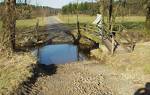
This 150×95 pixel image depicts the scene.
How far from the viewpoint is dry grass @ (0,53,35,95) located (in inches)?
489

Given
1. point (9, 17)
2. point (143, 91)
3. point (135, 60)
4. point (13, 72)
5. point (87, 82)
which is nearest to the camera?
point (13, 72)

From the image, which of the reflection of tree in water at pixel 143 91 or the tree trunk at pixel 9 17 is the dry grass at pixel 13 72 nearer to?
the tree trunk at pixel 9 17

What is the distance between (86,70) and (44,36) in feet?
69.3

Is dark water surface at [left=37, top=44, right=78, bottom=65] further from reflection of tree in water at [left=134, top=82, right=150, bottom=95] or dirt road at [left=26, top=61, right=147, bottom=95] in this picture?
reflection of tree in water at [left=134, top=82, right=150, bottom=95]

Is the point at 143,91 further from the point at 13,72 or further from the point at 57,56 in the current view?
the point at 57,56

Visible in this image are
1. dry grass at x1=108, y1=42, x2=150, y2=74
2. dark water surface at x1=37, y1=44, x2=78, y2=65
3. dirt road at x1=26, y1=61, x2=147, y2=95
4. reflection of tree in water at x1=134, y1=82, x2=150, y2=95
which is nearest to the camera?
reflection of tree in water at x1=134, y1=82, x2=150, y2=95

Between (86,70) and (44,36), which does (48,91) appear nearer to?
(86,70)

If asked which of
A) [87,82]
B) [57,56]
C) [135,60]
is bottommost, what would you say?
[57,56]

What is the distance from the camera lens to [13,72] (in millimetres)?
14359

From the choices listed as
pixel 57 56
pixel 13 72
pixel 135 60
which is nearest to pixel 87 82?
pixel 13 72

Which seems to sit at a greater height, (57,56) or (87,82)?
(87,82)

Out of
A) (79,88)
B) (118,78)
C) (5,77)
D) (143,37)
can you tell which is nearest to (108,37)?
(143,37)

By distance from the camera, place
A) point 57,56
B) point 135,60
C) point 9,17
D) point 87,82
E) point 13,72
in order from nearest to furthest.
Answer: point 13,72, point 87,82, point 9,17, point 135,60, point 57,56

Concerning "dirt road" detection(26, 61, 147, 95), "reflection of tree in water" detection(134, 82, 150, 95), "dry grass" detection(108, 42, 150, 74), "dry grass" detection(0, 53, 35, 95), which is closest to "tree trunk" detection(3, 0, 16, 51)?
"dry grass" detection(0, 53, 35, 95)
